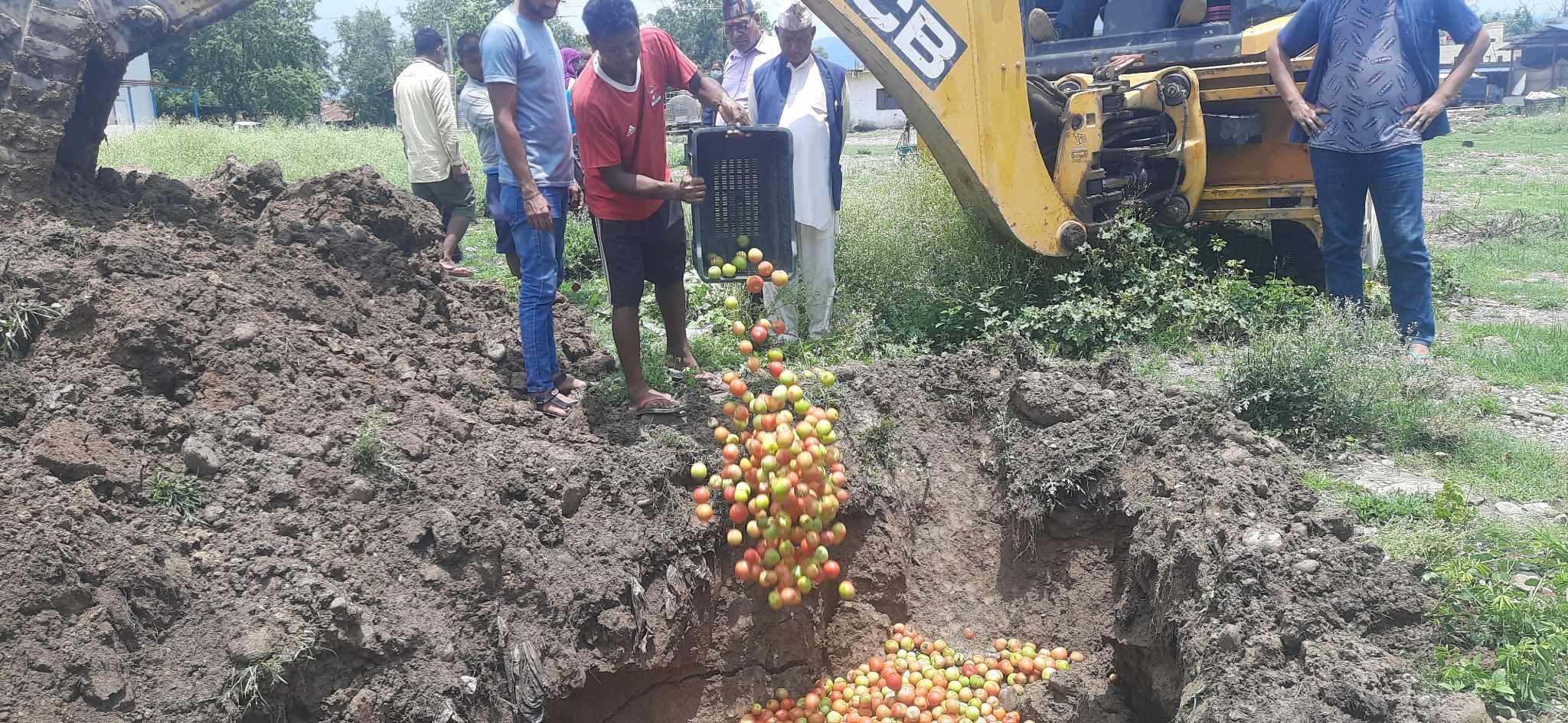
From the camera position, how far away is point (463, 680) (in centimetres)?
330

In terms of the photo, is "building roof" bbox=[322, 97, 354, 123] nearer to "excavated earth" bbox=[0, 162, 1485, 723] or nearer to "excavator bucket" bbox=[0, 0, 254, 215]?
"excavator bucket" bbox=[0, 0, 254, 215]

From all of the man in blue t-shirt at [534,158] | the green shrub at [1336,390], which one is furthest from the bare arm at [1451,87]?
the man in blue t-shirt at [534,158]

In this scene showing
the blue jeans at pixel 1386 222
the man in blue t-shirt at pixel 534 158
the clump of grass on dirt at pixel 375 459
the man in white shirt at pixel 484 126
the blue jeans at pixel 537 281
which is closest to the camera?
the clump of grass on dirt at pixel 375 459

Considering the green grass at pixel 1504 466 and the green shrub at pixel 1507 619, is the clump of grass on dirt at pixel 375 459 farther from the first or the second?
the green grass at pixel 1504 466

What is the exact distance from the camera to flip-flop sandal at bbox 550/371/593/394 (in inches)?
188

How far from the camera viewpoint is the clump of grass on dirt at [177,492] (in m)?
3.40

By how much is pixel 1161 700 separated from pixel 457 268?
5.69 meters

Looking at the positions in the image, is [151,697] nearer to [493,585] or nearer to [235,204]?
[493,585]

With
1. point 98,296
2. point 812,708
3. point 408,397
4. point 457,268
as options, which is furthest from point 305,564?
point 457,268

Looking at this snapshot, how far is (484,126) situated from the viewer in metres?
6.95

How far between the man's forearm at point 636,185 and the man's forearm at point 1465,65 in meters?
4.05

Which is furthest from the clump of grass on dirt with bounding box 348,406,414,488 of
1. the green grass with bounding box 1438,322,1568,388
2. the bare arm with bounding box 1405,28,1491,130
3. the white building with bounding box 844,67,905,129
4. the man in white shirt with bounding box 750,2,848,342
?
the white building with bounding box 844,67,905,129

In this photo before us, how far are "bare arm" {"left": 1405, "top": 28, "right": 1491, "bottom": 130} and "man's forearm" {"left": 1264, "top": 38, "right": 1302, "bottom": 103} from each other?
567mm

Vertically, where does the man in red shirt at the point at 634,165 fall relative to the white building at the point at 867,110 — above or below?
below
